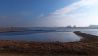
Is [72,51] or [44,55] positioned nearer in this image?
[44,55]

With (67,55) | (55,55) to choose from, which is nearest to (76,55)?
(67,55)

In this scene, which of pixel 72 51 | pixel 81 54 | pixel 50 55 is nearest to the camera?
pixel 50 55

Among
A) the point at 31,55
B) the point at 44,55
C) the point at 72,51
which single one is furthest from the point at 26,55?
the point at 72,51

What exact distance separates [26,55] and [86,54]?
661 centimetres

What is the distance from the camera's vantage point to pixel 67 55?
1886 cm

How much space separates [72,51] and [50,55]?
4.09 metres

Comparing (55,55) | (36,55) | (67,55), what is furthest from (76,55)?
(36,55)

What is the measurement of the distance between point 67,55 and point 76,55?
966 millimetres

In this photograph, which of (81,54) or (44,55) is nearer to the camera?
(44,55)

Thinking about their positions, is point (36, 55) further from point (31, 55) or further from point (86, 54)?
point (86, 54)

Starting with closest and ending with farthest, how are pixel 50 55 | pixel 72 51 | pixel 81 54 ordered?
pixel 50 55 → pixel 81 54 → pixel 72 51

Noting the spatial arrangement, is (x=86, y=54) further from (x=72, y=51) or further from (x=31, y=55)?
(x=31, y=55)

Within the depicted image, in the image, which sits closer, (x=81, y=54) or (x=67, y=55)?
(x=67, y=55)

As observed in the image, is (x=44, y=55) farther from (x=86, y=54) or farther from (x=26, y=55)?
(x=86, y=54)
